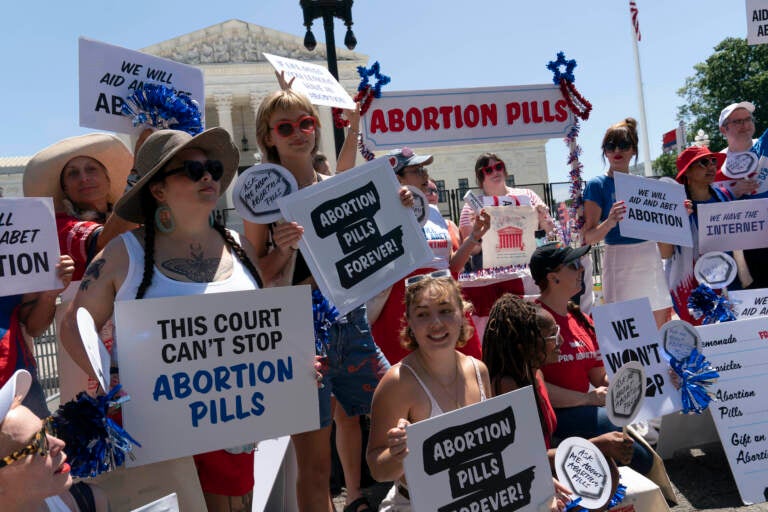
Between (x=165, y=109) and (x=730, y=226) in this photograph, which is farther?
(x=730, y=226)

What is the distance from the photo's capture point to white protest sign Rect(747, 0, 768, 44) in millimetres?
6816

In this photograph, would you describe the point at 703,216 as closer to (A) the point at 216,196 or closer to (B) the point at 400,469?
(B) the point at 400,469

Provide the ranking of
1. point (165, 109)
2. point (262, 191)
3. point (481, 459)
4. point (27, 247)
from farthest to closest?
point (165, 109)
point (262, 191)
point (27, 247)
point (481, 459)

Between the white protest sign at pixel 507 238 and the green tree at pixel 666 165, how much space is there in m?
46.5

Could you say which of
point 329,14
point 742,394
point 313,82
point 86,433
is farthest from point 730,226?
point 329,14

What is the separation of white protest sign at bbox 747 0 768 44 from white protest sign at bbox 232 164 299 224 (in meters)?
5.59

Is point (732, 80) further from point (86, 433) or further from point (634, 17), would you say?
point (86, 433)

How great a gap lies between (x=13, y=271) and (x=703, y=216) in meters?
4.42

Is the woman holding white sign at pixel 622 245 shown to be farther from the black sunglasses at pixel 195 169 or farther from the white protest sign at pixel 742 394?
the black sunglasses at pixel 195 169

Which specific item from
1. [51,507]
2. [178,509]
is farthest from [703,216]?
[51,507]

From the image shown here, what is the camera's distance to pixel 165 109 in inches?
132

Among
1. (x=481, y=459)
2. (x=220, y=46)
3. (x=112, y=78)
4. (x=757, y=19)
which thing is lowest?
(x=481, y=459)

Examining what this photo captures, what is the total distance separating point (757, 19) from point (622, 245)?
3.20m

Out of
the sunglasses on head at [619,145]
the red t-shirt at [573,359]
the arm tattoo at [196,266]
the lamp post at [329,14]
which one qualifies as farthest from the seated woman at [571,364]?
the lamp post at [329,14]
